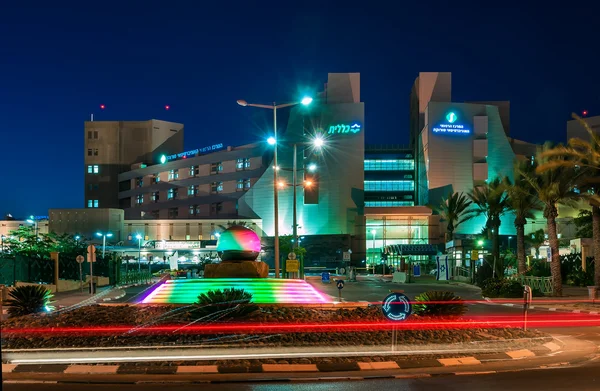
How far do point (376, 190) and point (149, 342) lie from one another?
91269 millimetres

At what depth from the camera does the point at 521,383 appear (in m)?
11.3

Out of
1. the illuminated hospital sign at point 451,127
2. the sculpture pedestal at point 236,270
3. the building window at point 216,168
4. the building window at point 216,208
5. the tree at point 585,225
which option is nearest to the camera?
the sculpture pedestal at point 236,270

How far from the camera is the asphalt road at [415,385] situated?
35.8 feet

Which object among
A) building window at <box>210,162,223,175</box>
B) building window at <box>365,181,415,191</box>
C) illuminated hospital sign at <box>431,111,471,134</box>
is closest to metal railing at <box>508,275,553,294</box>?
illuminated hospital sign at <box>431,111,471,134</box>

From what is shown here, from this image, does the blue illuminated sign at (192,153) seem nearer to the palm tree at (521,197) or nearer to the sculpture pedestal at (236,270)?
the palm tree at (521,197)

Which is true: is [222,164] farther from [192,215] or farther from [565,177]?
[565,177]

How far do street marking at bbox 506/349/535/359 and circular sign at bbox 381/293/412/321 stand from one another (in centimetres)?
256

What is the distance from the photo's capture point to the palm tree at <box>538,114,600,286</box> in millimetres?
33156

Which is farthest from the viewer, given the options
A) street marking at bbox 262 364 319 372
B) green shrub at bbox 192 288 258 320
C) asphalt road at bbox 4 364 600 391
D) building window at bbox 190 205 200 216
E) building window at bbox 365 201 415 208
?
building window at bbox 190 205 200 216

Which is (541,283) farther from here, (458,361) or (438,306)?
(458,361)

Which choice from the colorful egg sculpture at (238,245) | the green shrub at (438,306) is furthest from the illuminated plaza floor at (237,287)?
the green shrub at (438,306)

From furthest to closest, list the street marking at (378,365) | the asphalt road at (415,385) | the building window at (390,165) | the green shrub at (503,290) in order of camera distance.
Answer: the building window at (390,165) < the green shrub at (503,290) < the street marking at (378,365) < the asphalt road at (415,385)

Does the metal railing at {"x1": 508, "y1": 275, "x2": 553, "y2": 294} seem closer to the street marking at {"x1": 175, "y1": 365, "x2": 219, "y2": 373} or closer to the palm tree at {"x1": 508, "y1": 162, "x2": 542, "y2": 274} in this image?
the palm tree at {"x1": 508, "y1": 162, "x2": 542, "y2": 274}

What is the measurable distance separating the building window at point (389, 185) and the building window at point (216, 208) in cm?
2285
